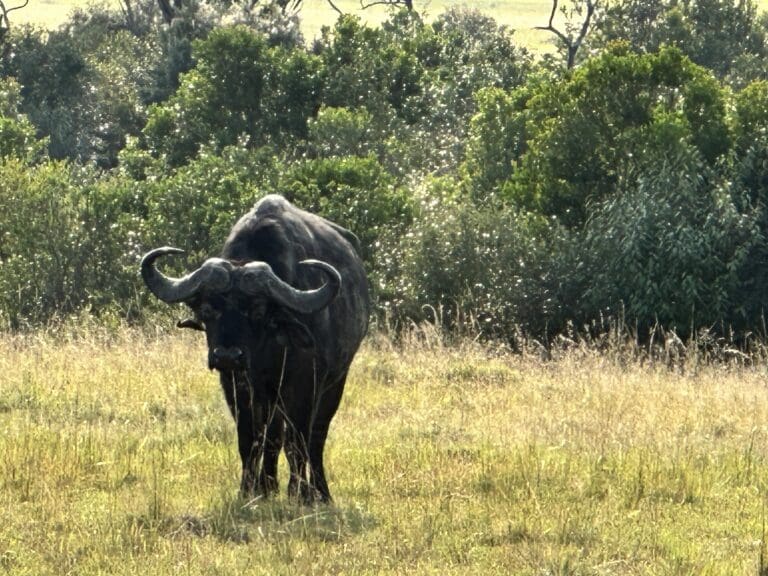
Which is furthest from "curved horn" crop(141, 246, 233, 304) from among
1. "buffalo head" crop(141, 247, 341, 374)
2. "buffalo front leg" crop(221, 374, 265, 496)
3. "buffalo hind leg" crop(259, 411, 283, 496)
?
"buffalo hind leg" crop(259, 411, 283, 496)

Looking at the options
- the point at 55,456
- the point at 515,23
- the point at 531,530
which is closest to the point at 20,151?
the point at 55,456

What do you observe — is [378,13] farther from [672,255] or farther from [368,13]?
[672,255]

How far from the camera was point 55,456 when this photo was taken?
10195mm

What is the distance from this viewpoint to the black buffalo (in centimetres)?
910

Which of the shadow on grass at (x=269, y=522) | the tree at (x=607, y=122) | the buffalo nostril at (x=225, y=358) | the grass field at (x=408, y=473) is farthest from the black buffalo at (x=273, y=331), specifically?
the tree at (x=607, y=122)

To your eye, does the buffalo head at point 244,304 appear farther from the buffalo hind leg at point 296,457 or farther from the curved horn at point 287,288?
the buffalo hind leg at point 296,457

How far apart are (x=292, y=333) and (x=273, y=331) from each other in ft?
0.47

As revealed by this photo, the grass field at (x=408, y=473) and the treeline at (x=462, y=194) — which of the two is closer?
the grass field at (x=408, y=473)

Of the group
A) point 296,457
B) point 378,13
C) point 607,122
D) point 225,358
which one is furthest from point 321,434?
point 378,13

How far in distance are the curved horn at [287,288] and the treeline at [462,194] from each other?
8.41m

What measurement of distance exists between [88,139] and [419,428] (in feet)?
134

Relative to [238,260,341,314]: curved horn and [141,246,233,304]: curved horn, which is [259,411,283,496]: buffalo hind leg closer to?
[238,260,341,314]: curved horn

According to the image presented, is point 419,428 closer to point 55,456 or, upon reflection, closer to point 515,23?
point 55,456

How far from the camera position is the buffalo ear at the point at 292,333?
30.7 ft
